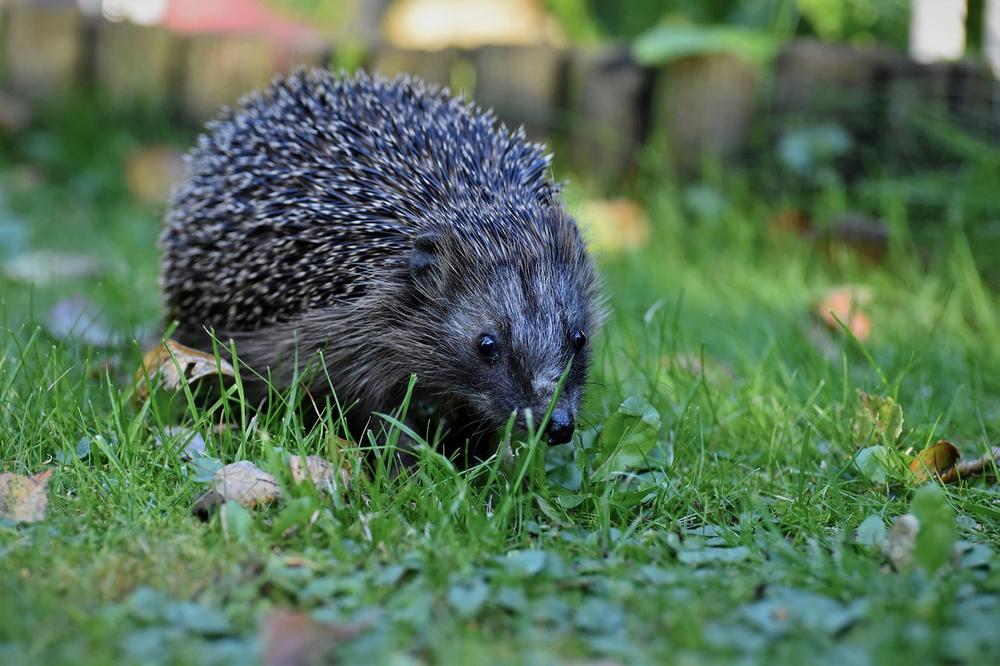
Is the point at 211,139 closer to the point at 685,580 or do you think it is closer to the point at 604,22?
the point at 685,580

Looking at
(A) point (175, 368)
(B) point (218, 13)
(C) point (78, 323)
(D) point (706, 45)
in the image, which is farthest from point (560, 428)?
(B) point (218, 13)

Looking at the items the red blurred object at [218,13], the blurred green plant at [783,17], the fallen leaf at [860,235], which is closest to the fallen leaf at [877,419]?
the fallen leaf at [860,235]

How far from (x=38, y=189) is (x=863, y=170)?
5.91 meters

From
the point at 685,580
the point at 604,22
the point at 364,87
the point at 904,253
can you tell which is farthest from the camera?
Answer: the point at 604,22

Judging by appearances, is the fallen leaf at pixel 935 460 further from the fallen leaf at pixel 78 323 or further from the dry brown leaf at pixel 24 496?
the fallen leaf at pixel 78 323

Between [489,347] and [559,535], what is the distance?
95cm

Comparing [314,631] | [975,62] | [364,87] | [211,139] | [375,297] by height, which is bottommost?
[314,631]

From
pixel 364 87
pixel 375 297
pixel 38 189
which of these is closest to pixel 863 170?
pixel 364 87

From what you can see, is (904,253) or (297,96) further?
(904,253)

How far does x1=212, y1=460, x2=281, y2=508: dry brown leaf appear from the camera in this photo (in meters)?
3.22

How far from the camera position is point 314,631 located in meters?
2.58

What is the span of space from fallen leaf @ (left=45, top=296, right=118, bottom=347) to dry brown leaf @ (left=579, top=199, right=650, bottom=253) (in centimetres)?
303

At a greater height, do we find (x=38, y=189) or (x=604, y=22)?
(x=604, y=22)

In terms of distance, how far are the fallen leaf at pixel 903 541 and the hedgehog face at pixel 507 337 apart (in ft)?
3.65
